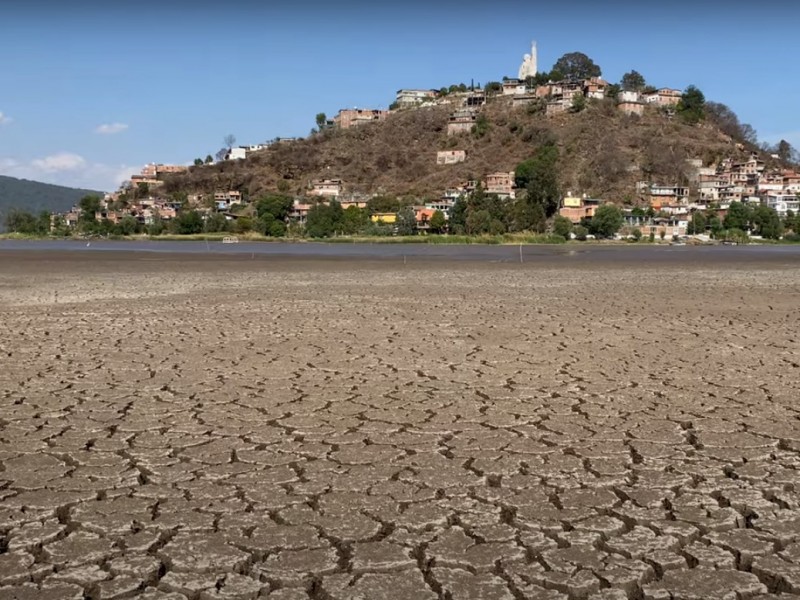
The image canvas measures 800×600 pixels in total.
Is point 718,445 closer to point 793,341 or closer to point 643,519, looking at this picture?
point 643,519

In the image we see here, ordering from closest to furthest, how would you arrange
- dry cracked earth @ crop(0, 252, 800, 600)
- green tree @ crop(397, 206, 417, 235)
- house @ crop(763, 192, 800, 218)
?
1. dry cracked earth @ crop(0, 252, 800, 600)
2. green tree @ crop(397, 206, 417, 235)
3. house @ crop(763, 192, 800, 218)

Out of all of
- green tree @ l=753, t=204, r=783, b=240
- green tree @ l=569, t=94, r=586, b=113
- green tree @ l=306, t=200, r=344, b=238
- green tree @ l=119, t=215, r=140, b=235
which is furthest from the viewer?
green tree @ l=569, t=94, r=586, b=113

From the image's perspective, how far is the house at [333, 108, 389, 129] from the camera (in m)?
185

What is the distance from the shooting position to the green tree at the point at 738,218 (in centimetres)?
11150

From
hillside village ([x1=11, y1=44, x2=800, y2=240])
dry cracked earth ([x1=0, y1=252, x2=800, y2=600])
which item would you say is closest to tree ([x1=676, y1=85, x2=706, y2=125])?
hillside village ([x1=11, y1=44, x2=800, y2=240])

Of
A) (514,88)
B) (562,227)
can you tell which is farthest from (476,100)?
(562,227)

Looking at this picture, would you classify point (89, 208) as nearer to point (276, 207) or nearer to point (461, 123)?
point (276, 207)

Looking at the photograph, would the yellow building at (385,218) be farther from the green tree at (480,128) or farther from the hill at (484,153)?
the green tree at (480,128)

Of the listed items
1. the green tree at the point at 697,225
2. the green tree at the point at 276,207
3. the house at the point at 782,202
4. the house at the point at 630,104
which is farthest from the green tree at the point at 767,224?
the green tree at the point at 276,207

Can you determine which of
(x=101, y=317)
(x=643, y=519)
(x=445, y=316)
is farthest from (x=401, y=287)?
(x=643, y=519)

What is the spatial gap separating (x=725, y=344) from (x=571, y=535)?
6526mm

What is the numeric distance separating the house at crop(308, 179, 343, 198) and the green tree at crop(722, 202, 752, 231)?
234ft

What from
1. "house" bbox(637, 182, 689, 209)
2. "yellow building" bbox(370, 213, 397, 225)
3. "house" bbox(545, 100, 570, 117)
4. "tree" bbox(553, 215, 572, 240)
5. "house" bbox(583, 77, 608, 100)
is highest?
"house" bbox(583, 77, 608, 100)

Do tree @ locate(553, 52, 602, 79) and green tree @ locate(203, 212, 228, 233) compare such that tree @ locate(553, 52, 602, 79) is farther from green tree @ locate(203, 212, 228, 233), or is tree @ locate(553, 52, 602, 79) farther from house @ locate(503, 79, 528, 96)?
green tree @ locate(203, 212, 228, 233)
